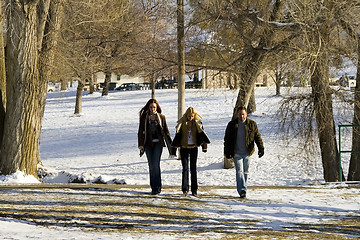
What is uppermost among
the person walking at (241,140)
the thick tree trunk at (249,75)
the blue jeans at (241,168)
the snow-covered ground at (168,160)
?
the thick tree trunk at (249,75)

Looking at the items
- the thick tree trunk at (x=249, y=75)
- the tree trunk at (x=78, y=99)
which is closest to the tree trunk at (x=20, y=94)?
the thick tree trunk at (x=249, y=75)

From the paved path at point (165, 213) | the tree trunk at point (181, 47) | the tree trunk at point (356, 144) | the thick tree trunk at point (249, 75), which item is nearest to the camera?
the paved path at point (165, 213)

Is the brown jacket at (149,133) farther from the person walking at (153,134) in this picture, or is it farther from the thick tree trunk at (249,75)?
the thick tree trunk at (249,75)

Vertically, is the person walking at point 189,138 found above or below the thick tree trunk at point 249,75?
below

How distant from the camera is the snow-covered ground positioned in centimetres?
998

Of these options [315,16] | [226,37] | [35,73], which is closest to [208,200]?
[35,73]

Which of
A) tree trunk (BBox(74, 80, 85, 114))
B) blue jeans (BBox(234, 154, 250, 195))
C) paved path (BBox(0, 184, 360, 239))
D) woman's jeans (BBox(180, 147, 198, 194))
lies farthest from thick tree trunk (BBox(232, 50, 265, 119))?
tree trunk (BBox(74, 80, 85, 114))

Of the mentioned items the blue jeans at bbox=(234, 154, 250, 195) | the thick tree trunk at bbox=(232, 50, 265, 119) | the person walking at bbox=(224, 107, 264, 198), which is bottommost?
the blue jeans at bbox=(234, 154, 250, 195)

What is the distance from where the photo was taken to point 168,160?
73.5ft

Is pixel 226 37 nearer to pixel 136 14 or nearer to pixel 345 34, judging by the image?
pixel 345 34

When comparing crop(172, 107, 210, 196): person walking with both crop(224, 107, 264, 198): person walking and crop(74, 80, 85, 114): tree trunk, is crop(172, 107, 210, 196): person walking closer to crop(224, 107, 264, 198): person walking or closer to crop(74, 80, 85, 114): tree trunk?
crop(224, 107, 264, 198): person walking

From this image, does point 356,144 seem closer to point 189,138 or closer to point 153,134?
point 189,138

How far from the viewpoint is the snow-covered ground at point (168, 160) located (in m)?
9.98

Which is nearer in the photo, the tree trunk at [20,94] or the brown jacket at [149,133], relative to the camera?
the brown jacket at [149,133]
